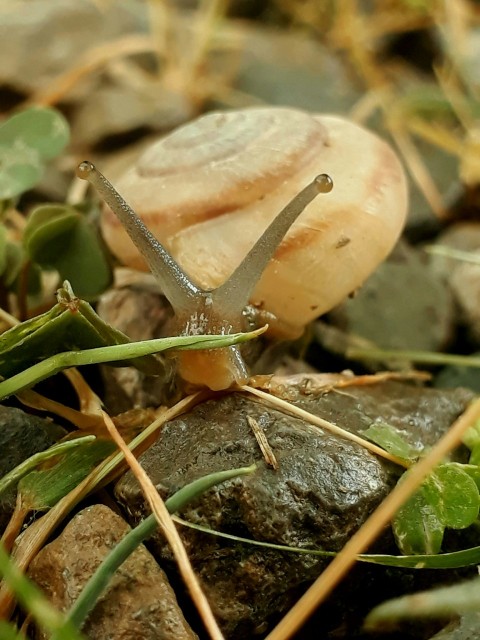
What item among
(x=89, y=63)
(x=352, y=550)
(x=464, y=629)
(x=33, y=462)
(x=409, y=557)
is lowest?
(x=464, y=629)

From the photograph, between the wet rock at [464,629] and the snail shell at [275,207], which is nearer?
the wet rock at [464,629]

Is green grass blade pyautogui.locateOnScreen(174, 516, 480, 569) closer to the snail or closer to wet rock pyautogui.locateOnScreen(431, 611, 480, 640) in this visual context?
wet rock pyautogui.locateOnScreen(431, 611, 480, 640)

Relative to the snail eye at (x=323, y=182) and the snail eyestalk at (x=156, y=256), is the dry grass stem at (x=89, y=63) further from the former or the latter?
the snail eye at (x=323, y=182)

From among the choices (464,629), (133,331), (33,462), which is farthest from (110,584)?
(133,331)

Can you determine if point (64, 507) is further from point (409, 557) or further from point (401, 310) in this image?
point (401, 310)

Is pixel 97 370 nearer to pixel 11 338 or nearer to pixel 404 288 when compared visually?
pixel 11 338

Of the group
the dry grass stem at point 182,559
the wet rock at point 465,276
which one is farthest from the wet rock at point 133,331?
the wet rock at point 465,276

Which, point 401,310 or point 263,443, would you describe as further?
point 401,310

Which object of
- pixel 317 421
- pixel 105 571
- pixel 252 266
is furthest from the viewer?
pixel 252 266
